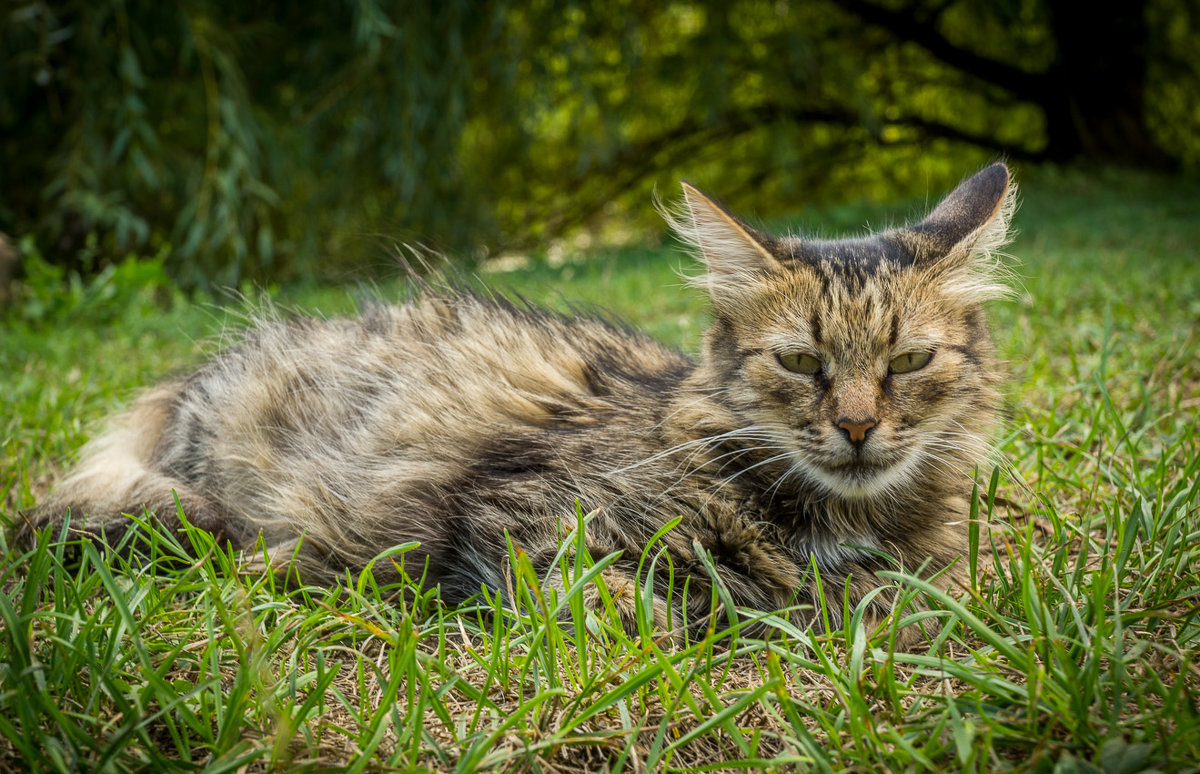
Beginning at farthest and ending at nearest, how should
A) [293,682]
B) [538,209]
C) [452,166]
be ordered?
[538,209]
[452,166]
[293,682]

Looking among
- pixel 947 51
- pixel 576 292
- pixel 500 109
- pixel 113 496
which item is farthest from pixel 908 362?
pixel 947 51

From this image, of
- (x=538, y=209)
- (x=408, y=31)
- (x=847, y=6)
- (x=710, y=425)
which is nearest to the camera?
(x=710, y=425)

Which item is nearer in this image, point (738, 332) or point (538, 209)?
point (738, 332)

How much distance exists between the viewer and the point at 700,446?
2277mm

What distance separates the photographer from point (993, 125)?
12641 mm

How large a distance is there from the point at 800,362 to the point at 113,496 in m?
2.08

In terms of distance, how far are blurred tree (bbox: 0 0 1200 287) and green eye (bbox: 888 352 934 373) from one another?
2.58 metres

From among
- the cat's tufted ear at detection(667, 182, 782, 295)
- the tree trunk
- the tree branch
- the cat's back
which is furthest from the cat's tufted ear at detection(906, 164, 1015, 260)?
the tree trunk

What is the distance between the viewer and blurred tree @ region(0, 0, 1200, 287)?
651 centimetres

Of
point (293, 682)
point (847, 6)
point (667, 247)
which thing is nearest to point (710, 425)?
point (293, 682)

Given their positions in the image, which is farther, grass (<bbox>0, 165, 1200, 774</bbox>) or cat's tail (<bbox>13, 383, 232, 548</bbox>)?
cat's tail (<bbox>13, 383, 232, 548</bbox>)

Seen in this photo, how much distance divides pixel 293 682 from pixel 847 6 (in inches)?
451

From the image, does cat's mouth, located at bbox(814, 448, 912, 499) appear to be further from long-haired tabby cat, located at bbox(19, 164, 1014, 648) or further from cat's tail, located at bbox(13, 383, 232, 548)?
cat's tail, located at bbox(13, 383, 232, 548)

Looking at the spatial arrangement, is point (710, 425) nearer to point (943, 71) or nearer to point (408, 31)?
point (408, 31)
